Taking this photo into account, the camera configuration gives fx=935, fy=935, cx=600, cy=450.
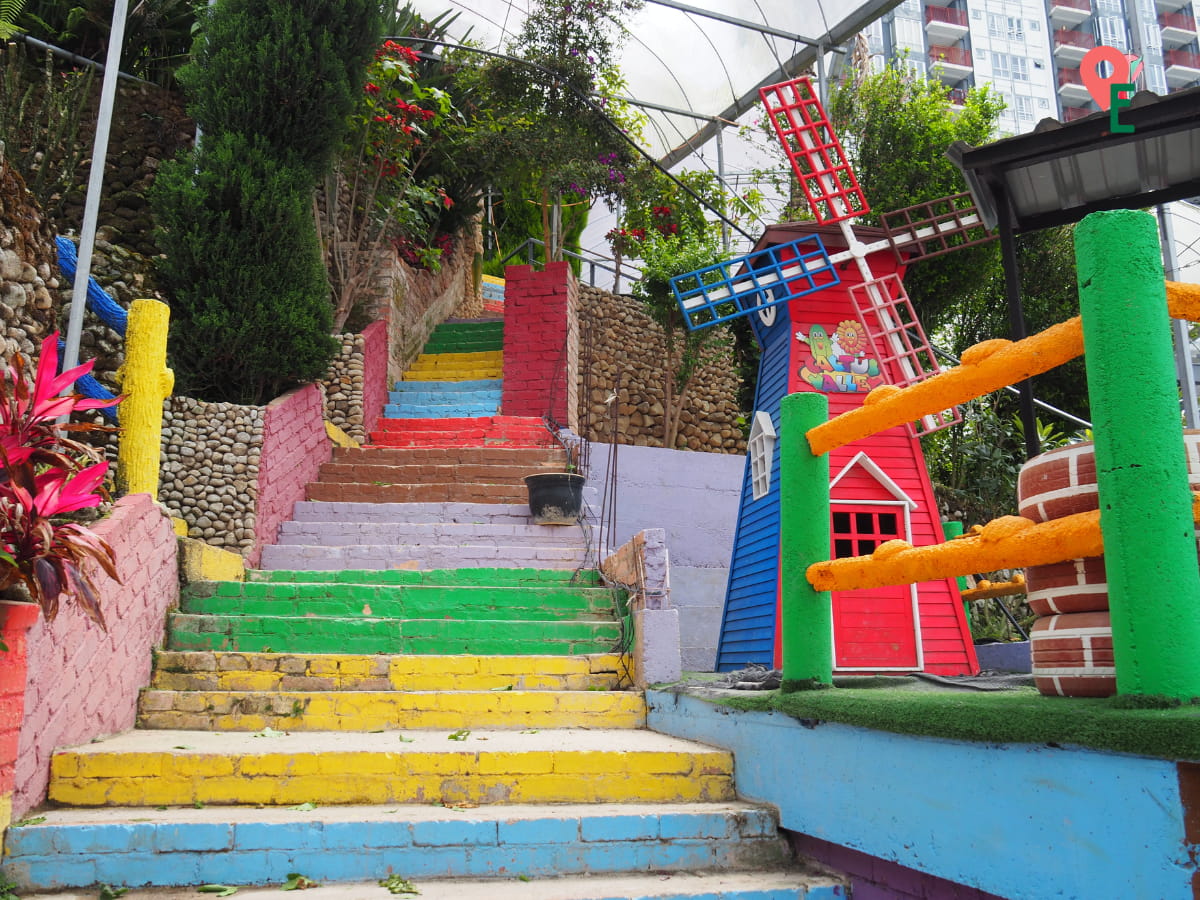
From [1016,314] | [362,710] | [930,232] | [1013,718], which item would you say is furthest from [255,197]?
[1013,718]

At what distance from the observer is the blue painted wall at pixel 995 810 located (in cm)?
174

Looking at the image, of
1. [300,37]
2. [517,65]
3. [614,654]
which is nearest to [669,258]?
[517,65]

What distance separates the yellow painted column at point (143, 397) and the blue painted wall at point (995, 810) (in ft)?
13.0

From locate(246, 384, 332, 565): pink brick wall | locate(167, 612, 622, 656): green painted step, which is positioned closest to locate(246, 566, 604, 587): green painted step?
locate(167, 612, 622, 656): green painted step

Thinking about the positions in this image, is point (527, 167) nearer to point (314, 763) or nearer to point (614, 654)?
point (614, 654)

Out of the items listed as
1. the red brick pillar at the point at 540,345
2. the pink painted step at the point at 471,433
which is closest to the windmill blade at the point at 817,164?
the pink painted step at the point at 471,433

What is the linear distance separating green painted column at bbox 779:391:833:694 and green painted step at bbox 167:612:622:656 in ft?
7.60

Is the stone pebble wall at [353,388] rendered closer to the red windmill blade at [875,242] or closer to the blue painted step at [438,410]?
the blue painted step at [438,410]

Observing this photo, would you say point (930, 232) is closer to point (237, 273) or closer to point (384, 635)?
point (384, 635)

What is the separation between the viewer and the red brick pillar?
1133cm

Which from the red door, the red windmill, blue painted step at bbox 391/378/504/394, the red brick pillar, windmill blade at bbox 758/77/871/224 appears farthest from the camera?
blue painted step at bbox 391/378/504/394

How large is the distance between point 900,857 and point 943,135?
12.6 metres

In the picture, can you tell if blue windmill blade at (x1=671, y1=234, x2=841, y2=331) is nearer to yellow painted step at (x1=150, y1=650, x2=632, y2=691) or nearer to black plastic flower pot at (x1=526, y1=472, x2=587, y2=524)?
black plastic flower pot at (x1=526, y1=472, x2=587, y2=524)

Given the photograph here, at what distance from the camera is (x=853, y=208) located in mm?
8133
